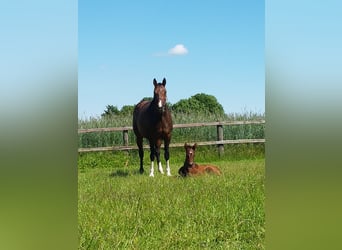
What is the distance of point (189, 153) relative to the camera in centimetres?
210

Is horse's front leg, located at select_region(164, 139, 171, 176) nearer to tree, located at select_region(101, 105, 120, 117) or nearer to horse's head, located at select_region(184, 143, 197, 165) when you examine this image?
horse's head, located at select_region(184, 143, 197, 165)

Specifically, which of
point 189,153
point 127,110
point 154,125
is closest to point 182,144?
point 189,153

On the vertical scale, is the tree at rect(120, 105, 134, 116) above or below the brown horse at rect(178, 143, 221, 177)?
above

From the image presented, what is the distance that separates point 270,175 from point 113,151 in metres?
0.95

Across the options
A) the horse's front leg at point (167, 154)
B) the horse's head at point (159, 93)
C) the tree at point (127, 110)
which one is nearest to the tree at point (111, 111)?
the tree at point (127, 110)

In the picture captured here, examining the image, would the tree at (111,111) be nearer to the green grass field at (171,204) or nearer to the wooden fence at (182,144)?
the wooden fence at (182,144)

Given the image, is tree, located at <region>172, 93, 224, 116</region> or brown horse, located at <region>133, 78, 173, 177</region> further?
brown horse, located at <region>133, 78, 173, 177</region>

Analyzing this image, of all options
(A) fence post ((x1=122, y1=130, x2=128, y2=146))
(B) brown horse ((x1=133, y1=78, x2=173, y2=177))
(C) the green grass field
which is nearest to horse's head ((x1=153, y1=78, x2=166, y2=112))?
(B) brown horse ((x1=133, y1=78, x2=173, y2=177))

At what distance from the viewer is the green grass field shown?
5.93ft

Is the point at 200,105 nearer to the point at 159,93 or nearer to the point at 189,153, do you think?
the point at 159,93

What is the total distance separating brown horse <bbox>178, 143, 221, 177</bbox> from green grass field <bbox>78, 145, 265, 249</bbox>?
0.03 metres

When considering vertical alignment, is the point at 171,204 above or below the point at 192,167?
below

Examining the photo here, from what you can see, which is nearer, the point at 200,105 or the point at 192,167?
the point at 200,105

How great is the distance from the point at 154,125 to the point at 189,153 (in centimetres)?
25
